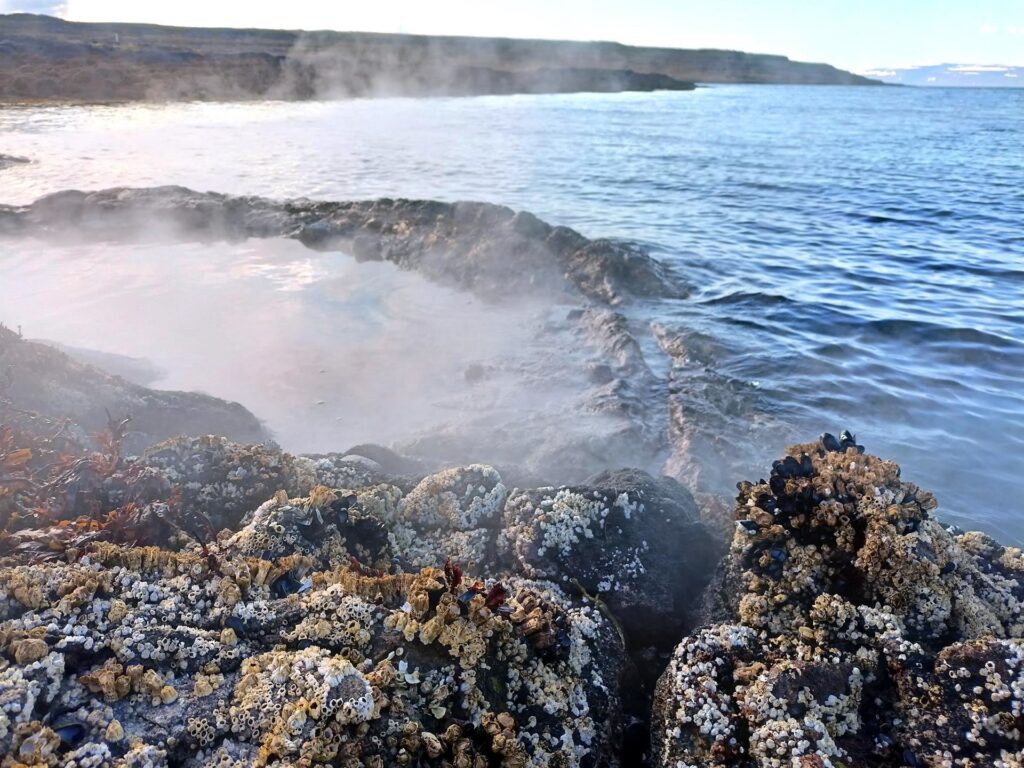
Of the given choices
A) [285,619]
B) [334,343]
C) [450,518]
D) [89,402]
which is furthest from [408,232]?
[285,619]

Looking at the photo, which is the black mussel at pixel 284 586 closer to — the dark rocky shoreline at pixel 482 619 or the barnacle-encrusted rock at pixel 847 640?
the dark rocky shoreline at pixel 482 619

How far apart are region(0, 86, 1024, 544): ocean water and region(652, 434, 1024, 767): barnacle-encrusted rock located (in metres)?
3.48

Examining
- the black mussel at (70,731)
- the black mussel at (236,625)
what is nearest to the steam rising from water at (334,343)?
the black mussel at (236,625)

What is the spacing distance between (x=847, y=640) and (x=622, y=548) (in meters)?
1.24

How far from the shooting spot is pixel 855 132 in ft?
127

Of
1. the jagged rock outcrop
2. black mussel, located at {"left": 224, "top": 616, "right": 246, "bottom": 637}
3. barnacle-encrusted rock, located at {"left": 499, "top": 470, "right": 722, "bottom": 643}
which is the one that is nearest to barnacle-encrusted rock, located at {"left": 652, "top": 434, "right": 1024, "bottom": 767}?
barnacle-encrusted rock, located at {"left": 499, "top": 470, "right": 722, "bottom": 643}

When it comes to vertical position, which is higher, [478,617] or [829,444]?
[829,444]

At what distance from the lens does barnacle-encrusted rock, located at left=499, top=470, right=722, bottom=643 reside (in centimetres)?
371

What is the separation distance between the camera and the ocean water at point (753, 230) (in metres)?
8.08

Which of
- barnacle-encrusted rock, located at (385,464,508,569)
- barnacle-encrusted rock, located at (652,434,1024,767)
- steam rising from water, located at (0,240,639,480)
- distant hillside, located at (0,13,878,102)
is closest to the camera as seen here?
barnacle-encrusted rock, located at (652,434,1024,767)

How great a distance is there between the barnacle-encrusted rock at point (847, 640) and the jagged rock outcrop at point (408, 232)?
7.92m

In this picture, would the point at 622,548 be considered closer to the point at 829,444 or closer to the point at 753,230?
the point at 829,444

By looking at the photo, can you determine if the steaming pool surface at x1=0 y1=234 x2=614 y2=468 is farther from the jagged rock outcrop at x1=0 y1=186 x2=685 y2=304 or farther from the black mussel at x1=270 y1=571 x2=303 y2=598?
the black mussel at x1=270 y1=571 x2=303 y2=598

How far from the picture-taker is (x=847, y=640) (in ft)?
10.0
